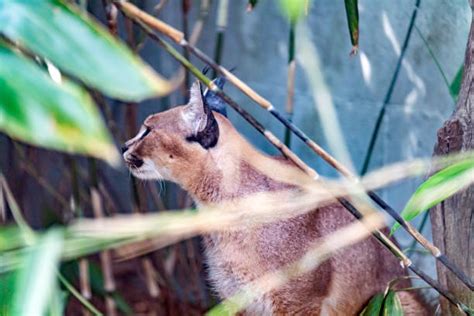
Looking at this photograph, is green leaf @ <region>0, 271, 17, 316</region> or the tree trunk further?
the tree trunk

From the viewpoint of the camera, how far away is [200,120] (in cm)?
209

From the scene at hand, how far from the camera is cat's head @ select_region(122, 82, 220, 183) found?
7.05 ft

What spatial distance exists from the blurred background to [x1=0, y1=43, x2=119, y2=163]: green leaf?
71.0 inches

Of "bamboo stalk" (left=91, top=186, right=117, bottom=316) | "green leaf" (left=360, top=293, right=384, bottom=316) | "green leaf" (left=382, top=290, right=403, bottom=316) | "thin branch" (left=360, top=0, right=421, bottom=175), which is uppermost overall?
"thin branch" (left=360, top=0, right=421, bottom=175)

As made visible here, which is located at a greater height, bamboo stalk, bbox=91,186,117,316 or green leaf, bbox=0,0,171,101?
green leaf, bbox=0,0,171,101

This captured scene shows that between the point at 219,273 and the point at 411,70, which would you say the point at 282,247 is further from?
the point at 411,70

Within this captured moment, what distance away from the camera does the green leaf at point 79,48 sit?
737 mm

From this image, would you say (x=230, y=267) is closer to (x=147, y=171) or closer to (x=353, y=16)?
(x=147, y=171)

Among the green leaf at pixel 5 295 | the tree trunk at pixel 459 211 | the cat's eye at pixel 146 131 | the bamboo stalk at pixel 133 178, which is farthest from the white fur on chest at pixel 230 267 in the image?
the green leaf at pixel 5 295

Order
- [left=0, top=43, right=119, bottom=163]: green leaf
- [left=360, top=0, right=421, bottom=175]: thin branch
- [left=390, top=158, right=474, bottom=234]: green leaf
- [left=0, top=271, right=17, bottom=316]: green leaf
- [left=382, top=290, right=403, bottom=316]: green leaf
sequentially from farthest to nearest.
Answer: [left=360, top=0, right=421, bottom=175]: thin branch → [left=382, top=290, right=403, bottom=316]: green leaf → [left=390, top=158, right=474, bottom=234]: green leaf → [left=0, top=271, right=17, bottom=316]: green leaf → [left=0, top=43, right=119, bottom=163]: green leaf

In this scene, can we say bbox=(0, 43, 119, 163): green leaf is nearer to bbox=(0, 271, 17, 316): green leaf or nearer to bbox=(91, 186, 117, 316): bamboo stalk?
bbox=(0, 271, 17, 316): green leaf

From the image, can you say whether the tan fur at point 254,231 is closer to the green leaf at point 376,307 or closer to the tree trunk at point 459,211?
the green leaf at point 376,307

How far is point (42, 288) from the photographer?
0.76 metres

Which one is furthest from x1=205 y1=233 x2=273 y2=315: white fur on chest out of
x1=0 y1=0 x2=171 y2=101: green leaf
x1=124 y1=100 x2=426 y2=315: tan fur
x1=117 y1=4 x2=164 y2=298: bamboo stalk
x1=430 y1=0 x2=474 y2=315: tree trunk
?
x1=0 y1=0 x2=171 y2=101: green leaf
